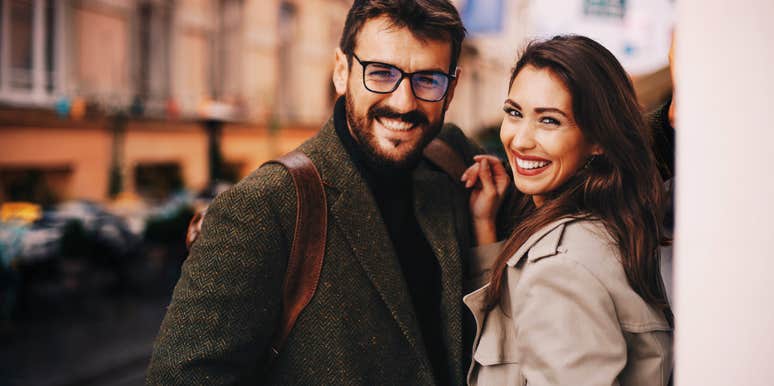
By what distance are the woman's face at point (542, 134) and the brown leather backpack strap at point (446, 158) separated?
38cm

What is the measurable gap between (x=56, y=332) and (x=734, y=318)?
658cm

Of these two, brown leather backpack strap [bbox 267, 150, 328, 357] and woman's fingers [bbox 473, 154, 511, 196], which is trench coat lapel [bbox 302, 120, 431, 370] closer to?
brown leather backpack strap [bbox 267, 150, 328, 357]

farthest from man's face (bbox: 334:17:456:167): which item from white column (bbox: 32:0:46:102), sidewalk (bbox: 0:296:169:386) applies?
white column (bbox: 32:0:46:102)

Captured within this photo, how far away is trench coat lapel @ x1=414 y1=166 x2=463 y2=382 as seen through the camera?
1.52 metres

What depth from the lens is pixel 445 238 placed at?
1.63 metres

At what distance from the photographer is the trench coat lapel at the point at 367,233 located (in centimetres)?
147

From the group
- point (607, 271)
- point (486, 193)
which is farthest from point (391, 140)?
point (607, 271)

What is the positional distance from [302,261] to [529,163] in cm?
65

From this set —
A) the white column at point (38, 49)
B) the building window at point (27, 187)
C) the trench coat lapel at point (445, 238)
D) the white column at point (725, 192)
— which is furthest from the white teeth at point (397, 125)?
the white column at point (38, 49)

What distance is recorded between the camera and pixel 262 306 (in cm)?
137

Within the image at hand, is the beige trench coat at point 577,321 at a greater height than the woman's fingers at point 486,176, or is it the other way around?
the woman's fingers at point 486,176

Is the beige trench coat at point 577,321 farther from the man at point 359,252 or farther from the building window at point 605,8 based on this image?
the building window at point 605,8

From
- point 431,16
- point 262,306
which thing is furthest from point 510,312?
point 431,16

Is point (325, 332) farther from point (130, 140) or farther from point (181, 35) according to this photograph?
point (181, 35)
